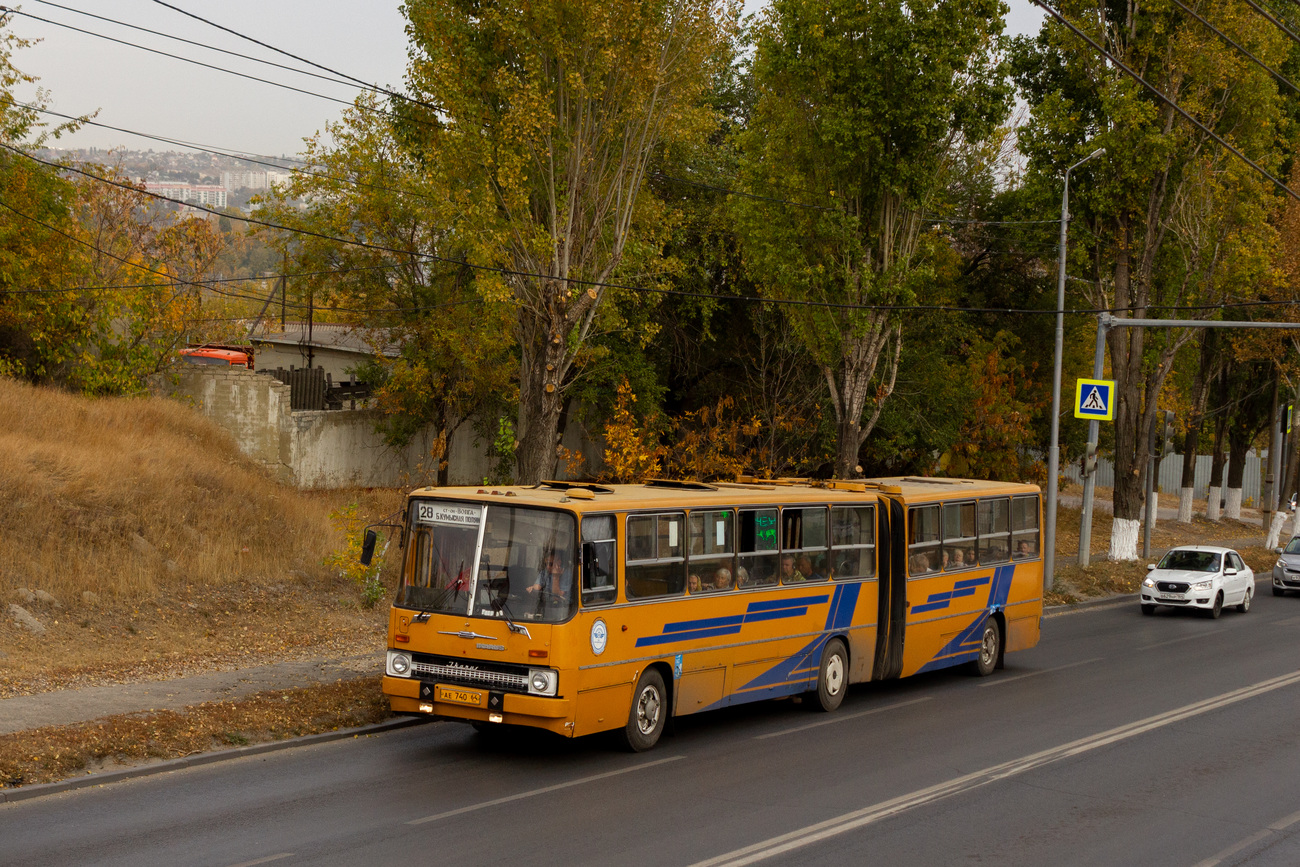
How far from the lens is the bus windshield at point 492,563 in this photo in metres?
12.0

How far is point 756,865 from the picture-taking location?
892cm

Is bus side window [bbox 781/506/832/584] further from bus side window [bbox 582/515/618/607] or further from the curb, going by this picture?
the curb

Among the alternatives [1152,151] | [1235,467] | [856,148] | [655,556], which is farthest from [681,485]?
[1235,467]

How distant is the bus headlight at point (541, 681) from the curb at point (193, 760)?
2.65m

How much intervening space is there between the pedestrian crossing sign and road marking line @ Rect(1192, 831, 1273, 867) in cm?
1998

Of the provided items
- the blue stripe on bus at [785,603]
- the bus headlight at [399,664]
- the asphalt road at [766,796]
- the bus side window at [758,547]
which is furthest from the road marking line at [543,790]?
the bus side window at [758,547]

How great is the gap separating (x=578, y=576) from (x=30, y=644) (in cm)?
842

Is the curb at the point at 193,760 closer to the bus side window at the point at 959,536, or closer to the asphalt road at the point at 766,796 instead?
the asphalt road at the point at 766,796

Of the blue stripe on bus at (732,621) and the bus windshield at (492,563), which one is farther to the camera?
the blue stripe on bus at (732,621)

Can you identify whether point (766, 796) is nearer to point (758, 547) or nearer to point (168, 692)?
point (758, 547)

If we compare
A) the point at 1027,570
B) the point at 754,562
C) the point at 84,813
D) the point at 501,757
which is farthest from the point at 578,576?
the point at 1027,570

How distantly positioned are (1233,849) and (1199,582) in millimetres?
19632

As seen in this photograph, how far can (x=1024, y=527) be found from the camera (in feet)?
66.7

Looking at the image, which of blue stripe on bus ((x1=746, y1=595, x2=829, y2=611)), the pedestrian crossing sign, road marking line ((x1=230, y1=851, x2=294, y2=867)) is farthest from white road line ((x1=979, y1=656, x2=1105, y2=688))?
road marking line ((x1=230, y1=851, x2=294, y2=867))
